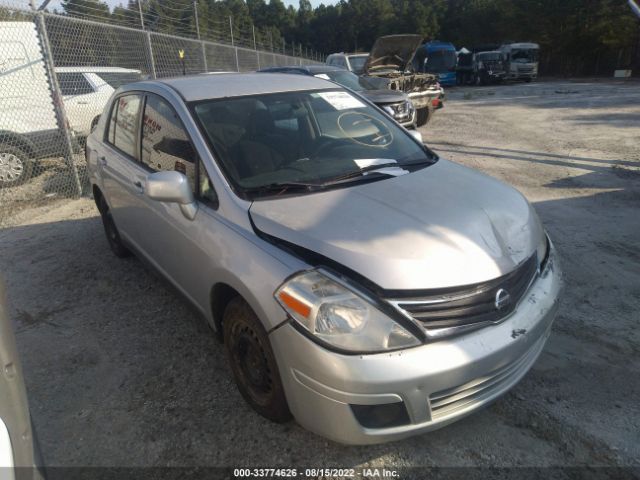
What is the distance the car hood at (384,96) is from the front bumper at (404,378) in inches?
286

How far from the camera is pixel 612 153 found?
8.06 meters

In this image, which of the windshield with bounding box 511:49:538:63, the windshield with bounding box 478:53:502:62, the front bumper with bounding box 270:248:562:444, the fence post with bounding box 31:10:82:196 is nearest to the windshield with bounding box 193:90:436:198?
the front bumper with bounding box 270:248:562:444

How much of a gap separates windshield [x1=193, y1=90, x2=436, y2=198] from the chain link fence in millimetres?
3430

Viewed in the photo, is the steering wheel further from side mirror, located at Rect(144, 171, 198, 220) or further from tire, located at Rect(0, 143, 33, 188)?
tire, located at Rect(0, 143, 33, 188)

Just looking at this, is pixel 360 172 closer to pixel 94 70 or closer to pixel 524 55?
pixel 94 70

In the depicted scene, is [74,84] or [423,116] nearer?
[74,84]

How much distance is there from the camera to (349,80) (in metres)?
9.91

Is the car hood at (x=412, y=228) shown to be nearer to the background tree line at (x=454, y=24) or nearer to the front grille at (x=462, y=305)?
the front grille at (x=462, y=305)

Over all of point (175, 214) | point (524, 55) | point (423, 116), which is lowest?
point (423, 116)

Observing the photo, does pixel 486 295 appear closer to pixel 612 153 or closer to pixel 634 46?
pixel 612 153

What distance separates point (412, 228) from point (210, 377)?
1.57m

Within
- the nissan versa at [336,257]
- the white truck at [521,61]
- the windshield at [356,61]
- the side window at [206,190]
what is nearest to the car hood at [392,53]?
the windshield at [356,61]

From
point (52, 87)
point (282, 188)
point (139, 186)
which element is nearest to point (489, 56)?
point (52, 87)

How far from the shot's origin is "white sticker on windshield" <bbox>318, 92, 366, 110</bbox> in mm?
3415
